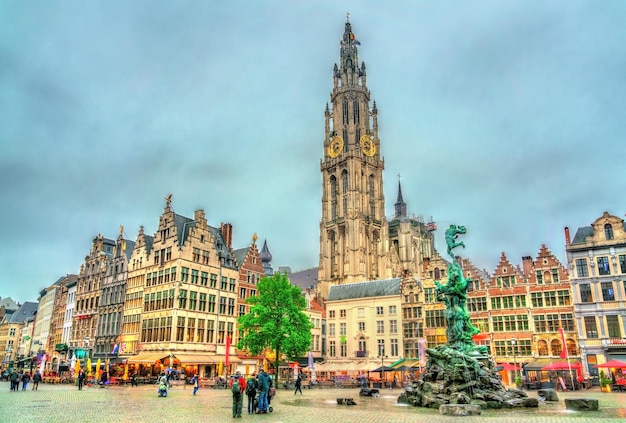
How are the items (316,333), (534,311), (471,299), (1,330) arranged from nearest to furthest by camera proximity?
(534,311) < (471,299) < (316,333) < (1,330)

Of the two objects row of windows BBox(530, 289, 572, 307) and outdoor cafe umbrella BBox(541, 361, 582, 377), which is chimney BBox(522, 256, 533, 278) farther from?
outdoor cafe umbrella BBox(541, 361, 582, 377)

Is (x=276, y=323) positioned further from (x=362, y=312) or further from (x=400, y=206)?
(x=400, y=206)

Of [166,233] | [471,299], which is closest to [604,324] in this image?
[471,299]

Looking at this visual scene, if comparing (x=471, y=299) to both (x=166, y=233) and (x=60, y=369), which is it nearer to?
(x=166, y=233)

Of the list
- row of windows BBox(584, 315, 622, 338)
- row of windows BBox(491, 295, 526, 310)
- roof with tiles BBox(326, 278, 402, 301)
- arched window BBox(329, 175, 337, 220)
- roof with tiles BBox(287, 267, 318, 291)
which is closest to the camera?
row of windows BBox(584, 315, 622, 338)

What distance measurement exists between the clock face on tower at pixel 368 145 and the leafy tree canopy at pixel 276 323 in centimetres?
7241

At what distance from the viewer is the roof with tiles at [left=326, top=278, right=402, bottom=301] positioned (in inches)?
2391

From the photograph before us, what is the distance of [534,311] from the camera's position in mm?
49000

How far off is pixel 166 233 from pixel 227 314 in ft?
36.0

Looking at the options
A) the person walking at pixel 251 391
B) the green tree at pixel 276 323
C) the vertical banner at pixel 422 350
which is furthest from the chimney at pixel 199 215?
the person walking at pixel 251 391

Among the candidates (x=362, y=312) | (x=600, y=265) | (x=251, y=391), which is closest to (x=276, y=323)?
(x=362, y=312)

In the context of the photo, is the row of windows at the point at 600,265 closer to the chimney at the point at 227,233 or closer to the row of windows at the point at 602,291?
the row of windows at the point at 602,291

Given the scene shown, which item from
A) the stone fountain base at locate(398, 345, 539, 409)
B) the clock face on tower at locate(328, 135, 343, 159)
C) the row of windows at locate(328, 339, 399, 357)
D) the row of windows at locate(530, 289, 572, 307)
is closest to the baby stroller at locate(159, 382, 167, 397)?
the stone fountain base at locate(398, 345, 539, 409)

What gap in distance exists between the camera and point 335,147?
378ft
